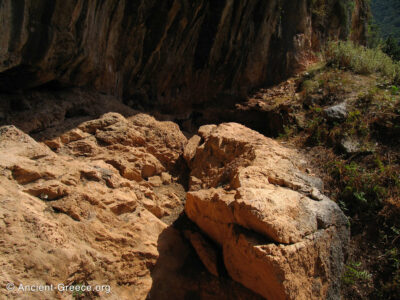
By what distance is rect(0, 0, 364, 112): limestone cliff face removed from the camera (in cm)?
303

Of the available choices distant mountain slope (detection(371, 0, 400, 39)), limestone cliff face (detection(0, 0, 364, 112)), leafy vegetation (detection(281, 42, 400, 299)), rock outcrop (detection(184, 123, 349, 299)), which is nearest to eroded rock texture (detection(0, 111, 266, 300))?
rock outcrop (detection(184, 123, 349, 299))

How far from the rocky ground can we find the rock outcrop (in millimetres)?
10

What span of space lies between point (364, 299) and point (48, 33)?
4069mm

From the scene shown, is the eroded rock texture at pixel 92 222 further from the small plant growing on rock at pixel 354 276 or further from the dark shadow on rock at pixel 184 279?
the small plant growing on rock at pixel 354 276

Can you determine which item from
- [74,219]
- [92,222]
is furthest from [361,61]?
[74,219]

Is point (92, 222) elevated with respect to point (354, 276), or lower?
elevated

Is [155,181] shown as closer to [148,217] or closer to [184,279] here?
[148,217]

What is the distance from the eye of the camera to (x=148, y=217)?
9.52ft

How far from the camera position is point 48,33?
10.1ft

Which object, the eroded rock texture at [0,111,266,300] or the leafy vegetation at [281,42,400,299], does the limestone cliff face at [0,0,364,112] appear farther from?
the leafy vegetation at [281,42,400,299]

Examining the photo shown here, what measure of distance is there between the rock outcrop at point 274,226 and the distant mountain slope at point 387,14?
1223 inches

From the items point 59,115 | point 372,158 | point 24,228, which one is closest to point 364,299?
point 372,158

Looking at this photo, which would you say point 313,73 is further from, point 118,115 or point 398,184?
point 118,115

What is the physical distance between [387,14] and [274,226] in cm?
3844
